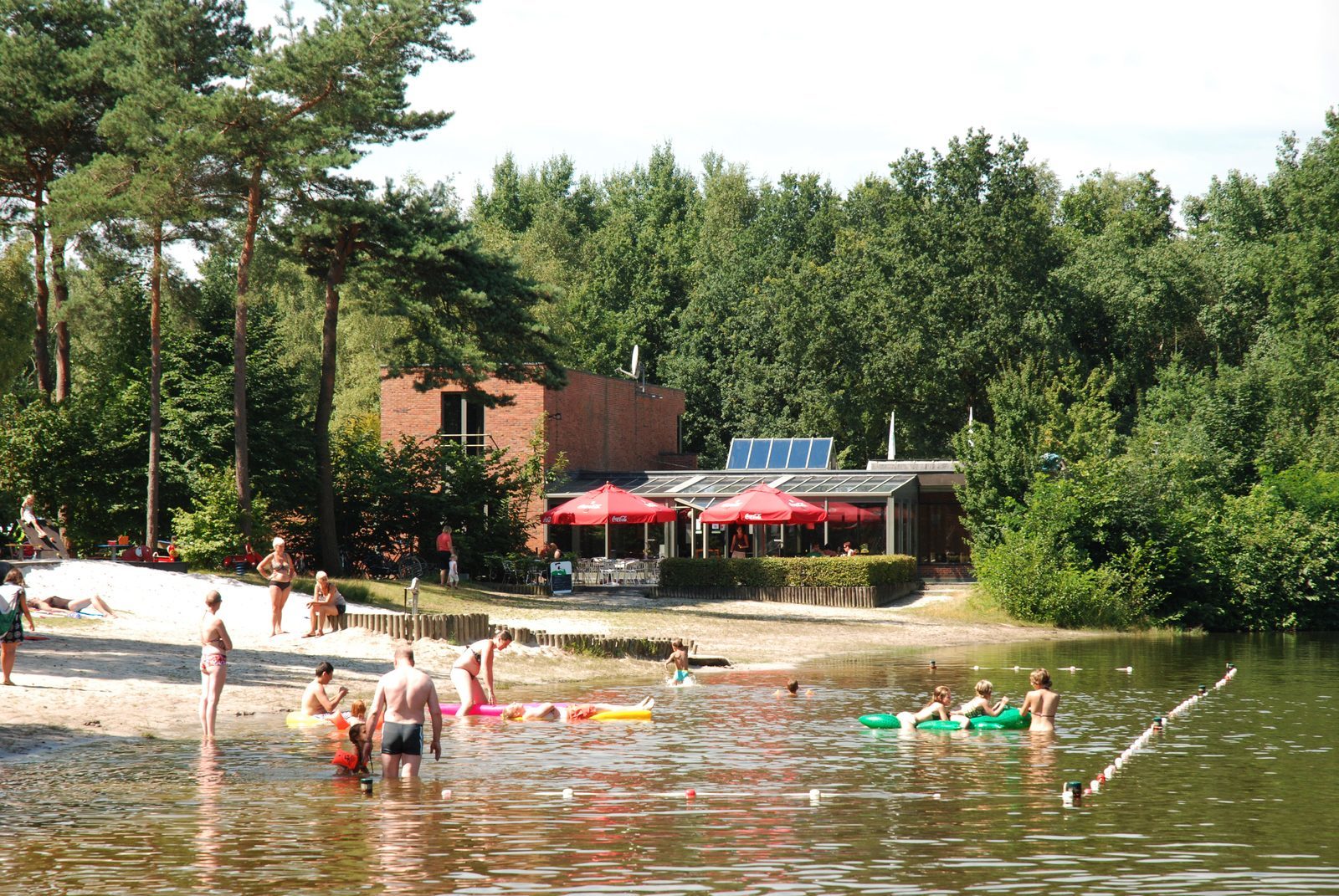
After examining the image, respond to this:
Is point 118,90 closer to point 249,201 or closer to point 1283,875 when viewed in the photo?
point 249,201

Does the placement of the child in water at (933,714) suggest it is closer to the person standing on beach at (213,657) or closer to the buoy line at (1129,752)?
the buoy line at (1129,752)

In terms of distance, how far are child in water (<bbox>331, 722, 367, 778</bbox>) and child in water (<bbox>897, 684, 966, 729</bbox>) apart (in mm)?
7462

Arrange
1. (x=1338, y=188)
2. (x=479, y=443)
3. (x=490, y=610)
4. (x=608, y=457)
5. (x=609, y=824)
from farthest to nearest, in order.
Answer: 1. (x=1338, y=188)
2. (x=608, y=457)
3. (x=479, y=443)
4. (x=490, y=610)
5. (x=609, y=824)

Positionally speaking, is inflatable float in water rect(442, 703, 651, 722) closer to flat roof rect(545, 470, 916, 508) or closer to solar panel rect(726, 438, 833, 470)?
flat roof rect(545, 470, 916, 508)

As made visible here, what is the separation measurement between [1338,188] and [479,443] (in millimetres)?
36532

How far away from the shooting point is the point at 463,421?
4722 cm

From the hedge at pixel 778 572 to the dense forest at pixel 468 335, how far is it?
2974 millimetres

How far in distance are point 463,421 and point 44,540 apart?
61.9 feet

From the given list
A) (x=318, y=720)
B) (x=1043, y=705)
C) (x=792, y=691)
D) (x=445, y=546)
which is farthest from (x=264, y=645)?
(x=1043, y=705)

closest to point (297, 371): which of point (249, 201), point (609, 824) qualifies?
point (249, 201)

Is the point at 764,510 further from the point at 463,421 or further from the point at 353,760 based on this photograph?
the point at 353,760

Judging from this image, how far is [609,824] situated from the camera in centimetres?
1270

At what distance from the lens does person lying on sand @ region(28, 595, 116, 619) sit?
24.8 metres

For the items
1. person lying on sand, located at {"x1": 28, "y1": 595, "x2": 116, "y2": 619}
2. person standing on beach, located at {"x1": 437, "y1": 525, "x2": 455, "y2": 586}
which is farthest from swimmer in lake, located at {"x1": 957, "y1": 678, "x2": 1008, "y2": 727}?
person standing on beach, located at {"x1": 437, "y1": 525, "x2": 455, "y2": 586}
